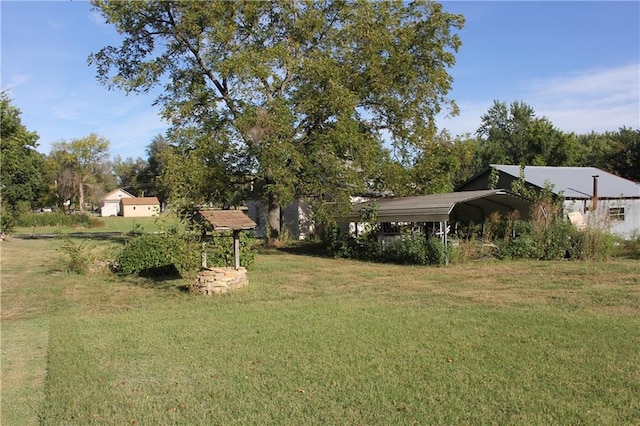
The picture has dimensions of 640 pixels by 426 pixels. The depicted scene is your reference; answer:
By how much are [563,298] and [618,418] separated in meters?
6.36

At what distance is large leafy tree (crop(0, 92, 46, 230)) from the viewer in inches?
1512

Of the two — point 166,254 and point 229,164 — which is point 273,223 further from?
point 166,254

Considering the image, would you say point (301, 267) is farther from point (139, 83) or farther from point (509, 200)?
point (139, 83)

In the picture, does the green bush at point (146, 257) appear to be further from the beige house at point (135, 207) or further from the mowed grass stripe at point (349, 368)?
the beige house at point (135, 207)

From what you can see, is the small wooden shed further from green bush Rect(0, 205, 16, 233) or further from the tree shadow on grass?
green bush Rect(0, 205, 16, 233)

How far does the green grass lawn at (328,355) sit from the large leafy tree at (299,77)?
34.5 ft

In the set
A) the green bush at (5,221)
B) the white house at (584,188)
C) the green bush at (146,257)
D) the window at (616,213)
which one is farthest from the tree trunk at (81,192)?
the window at (616,213)

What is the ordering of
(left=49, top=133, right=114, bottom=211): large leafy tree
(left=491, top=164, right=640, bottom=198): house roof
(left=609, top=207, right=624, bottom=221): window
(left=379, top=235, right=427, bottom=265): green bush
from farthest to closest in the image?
1. (left=49, top=133, right=114, bottom=211): large leafy tree
2. (left=609, top=207, right=624, bottom=221): window
3. (left=491, top=164, right=640, bottom=198): house roof
4. (left=379, top=235, right=427, bottom=265): green bush

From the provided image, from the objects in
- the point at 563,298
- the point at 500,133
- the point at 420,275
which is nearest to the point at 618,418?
the point at 563,298

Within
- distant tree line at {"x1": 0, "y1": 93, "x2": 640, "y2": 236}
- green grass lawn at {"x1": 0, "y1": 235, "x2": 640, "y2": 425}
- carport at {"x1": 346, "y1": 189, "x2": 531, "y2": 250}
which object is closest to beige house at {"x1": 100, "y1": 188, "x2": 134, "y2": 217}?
distant tree line at {"x1": 0, "y1": 93, "x2": 640, "y2": 236}

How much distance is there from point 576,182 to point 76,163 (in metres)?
76.7

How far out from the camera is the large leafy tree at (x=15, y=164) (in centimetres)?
3841

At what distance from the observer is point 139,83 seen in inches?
943

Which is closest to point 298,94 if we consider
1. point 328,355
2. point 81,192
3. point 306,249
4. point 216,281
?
point 306,249
